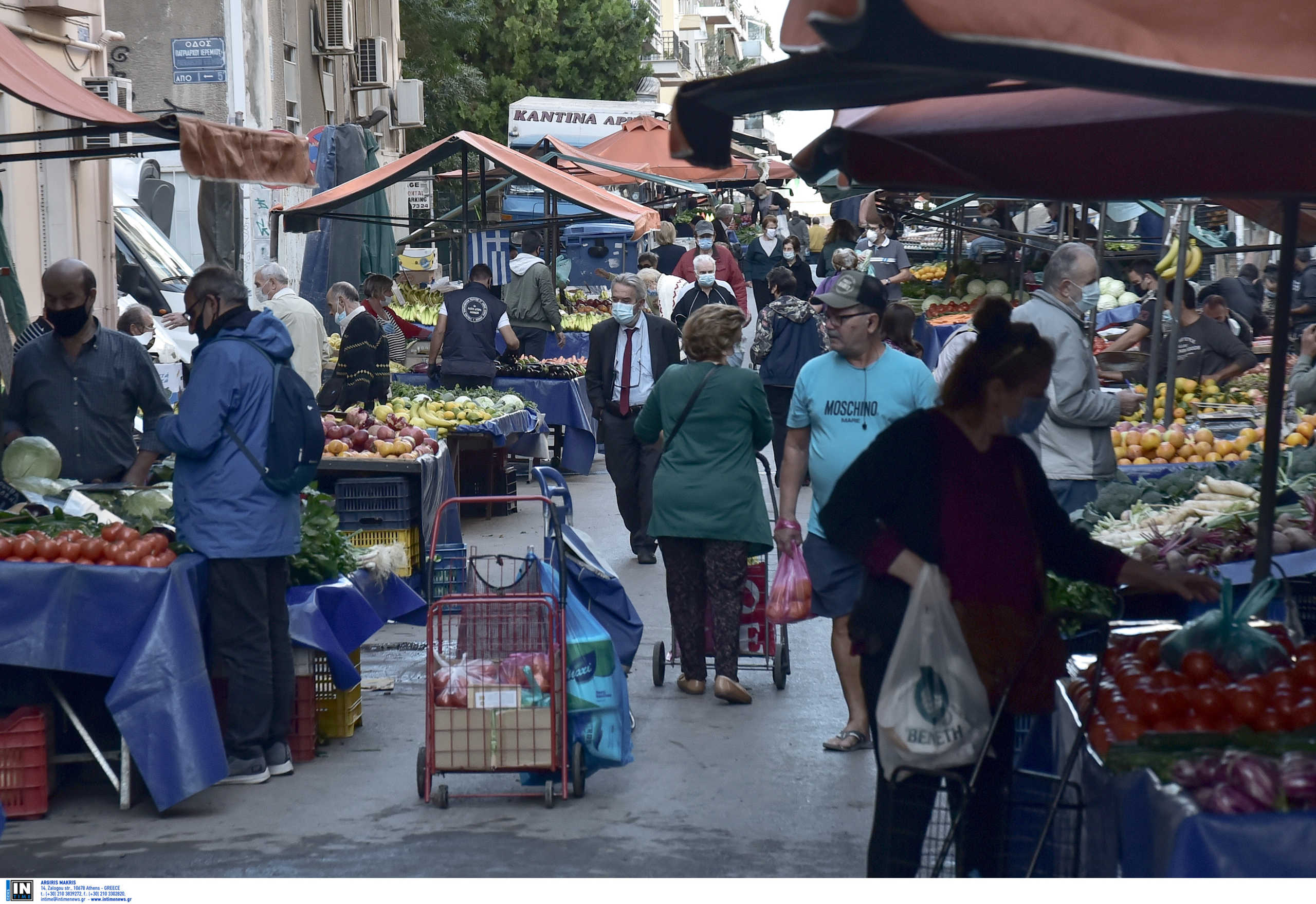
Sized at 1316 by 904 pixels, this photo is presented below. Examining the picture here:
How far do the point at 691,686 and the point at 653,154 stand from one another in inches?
659

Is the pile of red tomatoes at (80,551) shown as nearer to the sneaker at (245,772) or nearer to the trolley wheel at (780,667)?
the sneaker at (245,772)

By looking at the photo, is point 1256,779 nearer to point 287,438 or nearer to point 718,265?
point 287,438

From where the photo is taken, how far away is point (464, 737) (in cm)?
583

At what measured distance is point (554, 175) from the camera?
52.5ft

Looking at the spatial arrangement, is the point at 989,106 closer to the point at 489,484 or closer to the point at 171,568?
the point at 171,568

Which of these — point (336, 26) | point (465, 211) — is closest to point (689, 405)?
point (465, 211)

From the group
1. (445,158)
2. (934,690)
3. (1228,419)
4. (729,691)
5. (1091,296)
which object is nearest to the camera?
(934,690)

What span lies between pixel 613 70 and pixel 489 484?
116 feet

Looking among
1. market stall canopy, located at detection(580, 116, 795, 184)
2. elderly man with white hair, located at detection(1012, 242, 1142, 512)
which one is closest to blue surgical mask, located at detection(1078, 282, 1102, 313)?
elderly man with white hair, located at detection(1012, 242, 1142, 512)

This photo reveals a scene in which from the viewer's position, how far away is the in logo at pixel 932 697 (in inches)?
149

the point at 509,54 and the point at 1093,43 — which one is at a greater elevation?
the point at 509,54

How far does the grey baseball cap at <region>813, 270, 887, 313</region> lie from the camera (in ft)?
20.3

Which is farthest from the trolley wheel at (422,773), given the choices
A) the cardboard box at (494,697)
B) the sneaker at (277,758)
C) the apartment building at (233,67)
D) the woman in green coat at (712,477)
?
the apartment building at (233,67)

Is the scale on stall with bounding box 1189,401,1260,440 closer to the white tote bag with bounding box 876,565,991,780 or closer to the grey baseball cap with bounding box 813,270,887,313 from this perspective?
the grey baseball cap with bounding box 813,270,887,313
